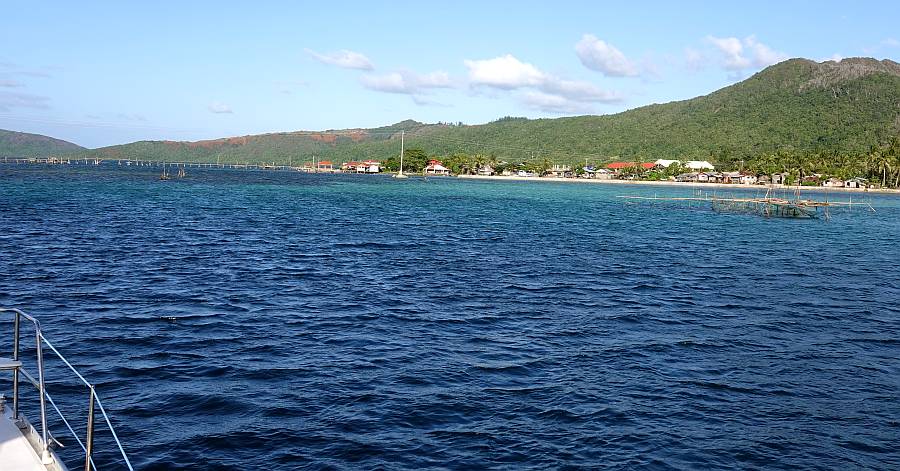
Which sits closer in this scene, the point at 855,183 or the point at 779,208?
the point at 779,208

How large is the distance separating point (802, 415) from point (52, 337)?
66.6 feet

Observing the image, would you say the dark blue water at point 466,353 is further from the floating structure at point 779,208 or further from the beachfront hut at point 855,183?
the beachfront hut at point 855,183

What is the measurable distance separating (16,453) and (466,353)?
44.2ft

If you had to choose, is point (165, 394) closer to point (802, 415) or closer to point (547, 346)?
point (547, 346)

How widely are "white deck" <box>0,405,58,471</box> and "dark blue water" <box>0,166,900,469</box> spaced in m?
4.47

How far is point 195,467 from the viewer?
41.9 feet

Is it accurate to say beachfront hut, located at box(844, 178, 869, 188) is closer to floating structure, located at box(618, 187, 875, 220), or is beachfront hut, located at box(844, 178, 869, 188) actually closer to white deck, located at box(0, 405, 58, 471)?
floating structure, located at box(618, 187, 875, 220)

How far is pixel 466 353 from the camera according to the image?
2036cm

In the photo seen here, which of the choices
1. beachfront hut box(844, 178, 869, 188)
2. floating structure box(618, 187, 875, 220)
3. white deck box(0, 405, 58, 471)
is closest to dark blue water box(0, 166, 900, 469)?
white deck box(0, 405, 58, 471)

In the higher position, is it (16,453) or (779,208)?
(779,208)

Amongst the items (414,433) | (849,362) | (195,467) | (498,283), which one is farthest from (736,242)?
(195,467)

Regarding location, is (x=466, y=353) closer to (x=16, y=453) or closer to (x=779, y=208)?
(x=16, y=453)

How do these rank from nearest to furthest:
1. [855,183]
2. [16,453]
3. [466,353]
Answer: [16,453]
[466,353]
[855,183]

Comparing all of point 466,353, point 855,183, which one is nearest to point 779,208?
point 466,353
